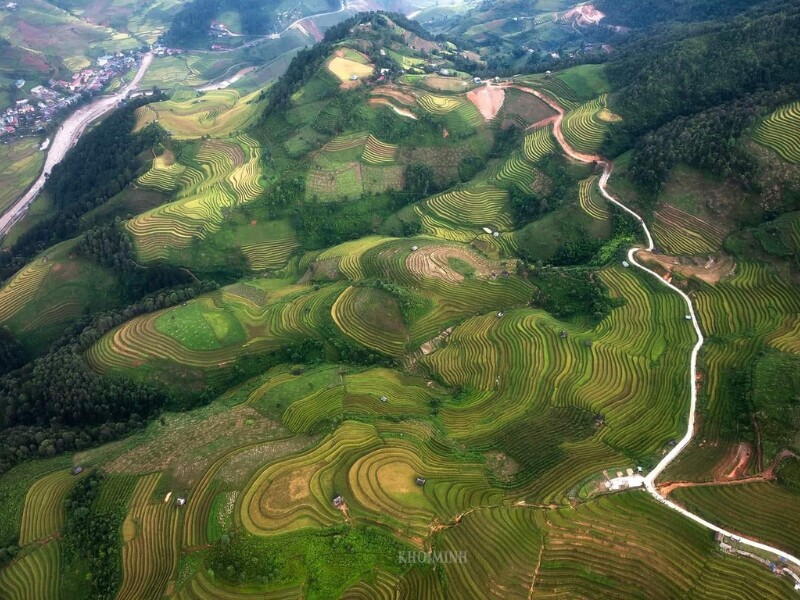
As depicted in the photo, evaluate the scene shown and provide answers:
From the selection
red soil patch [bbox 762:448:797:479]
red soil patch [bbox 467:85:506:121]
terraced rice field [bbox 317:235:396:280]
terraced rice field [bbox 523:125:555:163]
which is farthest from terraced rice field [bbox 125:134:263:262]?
red soil patch [bbox 762:448:797:479]

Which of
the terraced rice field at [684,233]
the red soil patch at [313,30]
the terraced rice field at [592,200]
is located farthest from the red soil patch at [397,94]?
the red soil patch at [313,30]

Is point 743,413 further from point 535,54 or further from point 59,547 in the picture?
point 535,54

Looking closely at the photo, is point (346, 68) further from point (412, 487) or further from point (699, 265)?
point (412, 487)

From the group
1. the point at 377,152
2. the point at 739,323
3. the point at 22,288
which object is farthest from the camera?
the point at 377,152

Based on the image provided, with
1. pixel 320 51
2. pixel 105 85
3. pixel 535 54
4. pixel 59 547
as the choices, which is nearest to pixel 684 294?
pixel 59 547

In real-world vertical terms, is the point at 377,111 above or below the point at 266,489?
above

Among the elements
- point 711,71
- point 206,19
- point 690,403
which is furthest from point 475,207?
point 206,19

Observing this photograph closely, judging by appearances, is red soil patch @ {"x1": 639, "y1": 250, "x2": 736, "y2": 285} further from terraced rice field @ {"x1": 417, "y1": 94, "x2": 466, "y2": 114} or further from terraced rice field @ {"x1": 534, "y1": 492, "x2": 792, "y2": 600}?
terraced rice field @ {"x1": 417, "y1": 94, "x2": 466, "y2": 114}
